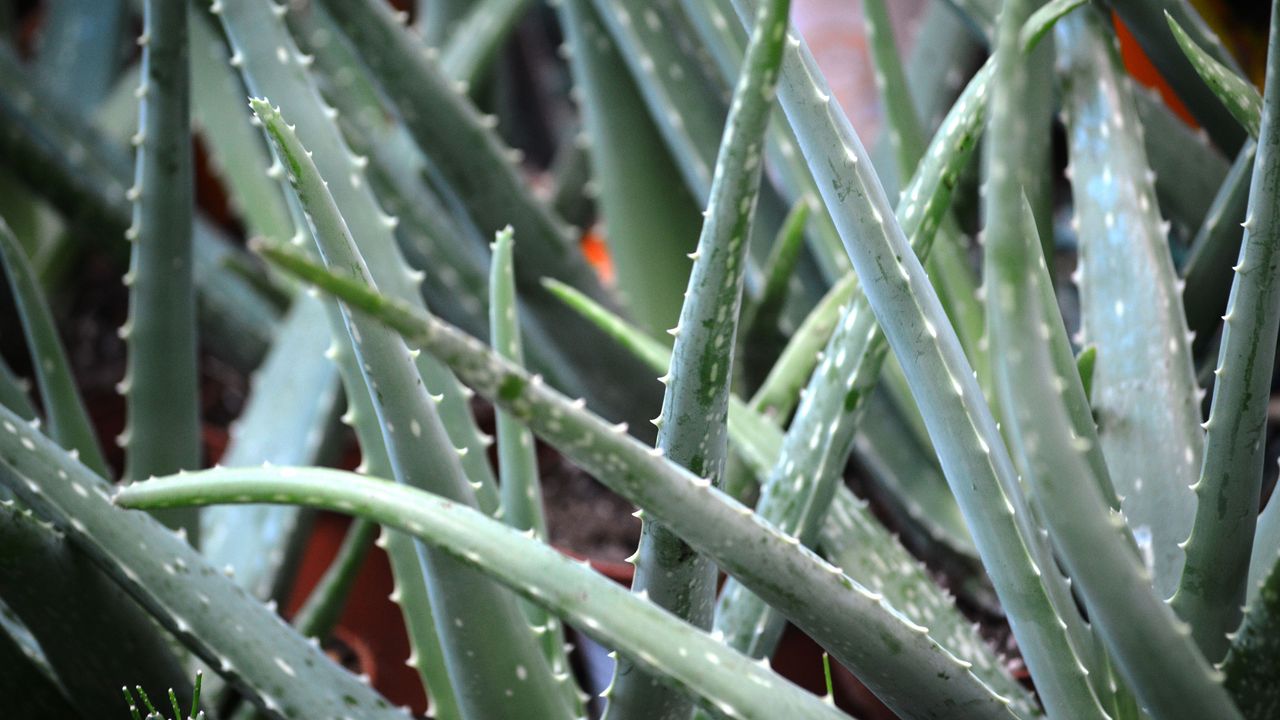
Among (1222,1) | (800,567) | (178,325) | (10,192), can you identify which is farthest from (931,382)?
(10,192)

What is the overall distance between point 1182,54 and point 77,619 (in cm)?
48

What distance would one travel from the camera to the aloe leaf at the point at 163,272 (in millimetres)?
432

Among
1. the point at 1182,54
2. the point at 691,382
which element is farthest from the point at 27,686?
the point at 1182,54

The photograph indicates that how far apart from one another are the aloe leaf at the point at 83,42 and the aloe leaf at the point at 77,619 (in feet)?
2.22

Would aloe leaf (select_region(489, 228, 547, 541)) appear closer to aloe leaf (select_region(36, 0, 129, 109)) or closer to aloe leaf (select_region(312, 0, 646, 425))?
aloe leaf (select_region(312, 0, 646, 425))

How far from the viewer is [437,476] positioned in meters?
0.30

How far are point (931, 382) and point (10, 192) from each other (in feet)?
2.75

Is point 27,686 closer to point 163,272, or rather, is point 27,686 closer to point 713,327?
point 163,272

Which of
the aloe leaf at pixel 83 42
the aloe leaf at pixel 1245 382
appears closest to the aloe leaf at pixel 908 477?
the aloe leaf at pixel 1245 382

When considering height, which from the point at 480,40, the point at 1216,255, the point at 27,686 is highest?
the point at 480,40

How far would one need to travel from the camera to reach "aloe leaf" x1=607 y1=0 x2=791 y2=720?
230mm

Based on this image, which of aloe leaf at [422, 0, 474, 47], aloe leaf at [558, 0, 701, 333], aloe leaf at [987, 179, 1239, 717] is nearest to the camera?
aloe leaf at [987, 179, 1239, 717]

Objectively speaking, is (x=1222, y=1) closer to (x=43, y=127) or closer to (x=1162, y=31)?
(x=1162, y=31)

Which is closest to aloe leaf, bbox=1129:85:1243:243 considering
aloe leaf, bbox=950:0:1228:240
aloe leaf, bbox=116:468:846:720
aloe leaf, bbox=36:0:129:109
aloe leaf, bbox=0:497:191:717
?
aloe leaf, bbox=950:0:1228:240
